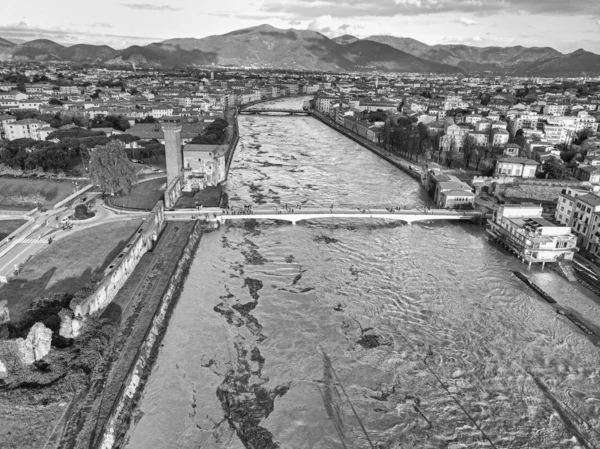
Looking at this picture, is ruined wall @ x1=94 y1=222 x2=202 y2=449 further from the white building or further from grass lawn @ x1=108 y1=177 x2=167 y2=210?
the white building

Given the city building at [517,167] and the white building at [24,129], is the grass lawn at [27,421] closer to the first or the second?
the city building at [517,167]

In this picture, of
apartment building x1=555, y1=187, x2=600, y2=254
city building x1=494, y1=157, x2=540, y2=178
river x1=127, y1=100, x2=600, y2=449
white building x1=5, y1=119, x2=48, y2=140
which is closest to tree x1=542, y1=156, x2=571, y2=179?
city building x1=494, y1=157, x2=540, y2=178

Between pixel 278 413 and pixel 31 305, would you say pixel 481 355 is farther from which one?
pixel 31 305

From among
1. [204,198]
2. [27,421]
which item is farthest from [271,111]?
[27,421]

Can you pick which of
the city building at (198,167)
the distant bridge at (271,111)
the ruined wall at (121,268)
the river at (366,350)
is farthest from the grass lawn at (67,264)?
the distant bridge at (271,111)

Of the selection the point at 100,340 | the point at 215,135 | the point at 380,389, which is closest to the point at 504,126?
the point at 215,135

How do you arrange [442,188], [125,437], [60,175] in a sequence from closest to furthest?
[125,437]
[442,188]
[60,175]

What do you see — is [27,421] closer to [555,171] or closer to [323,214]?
[323,214]
